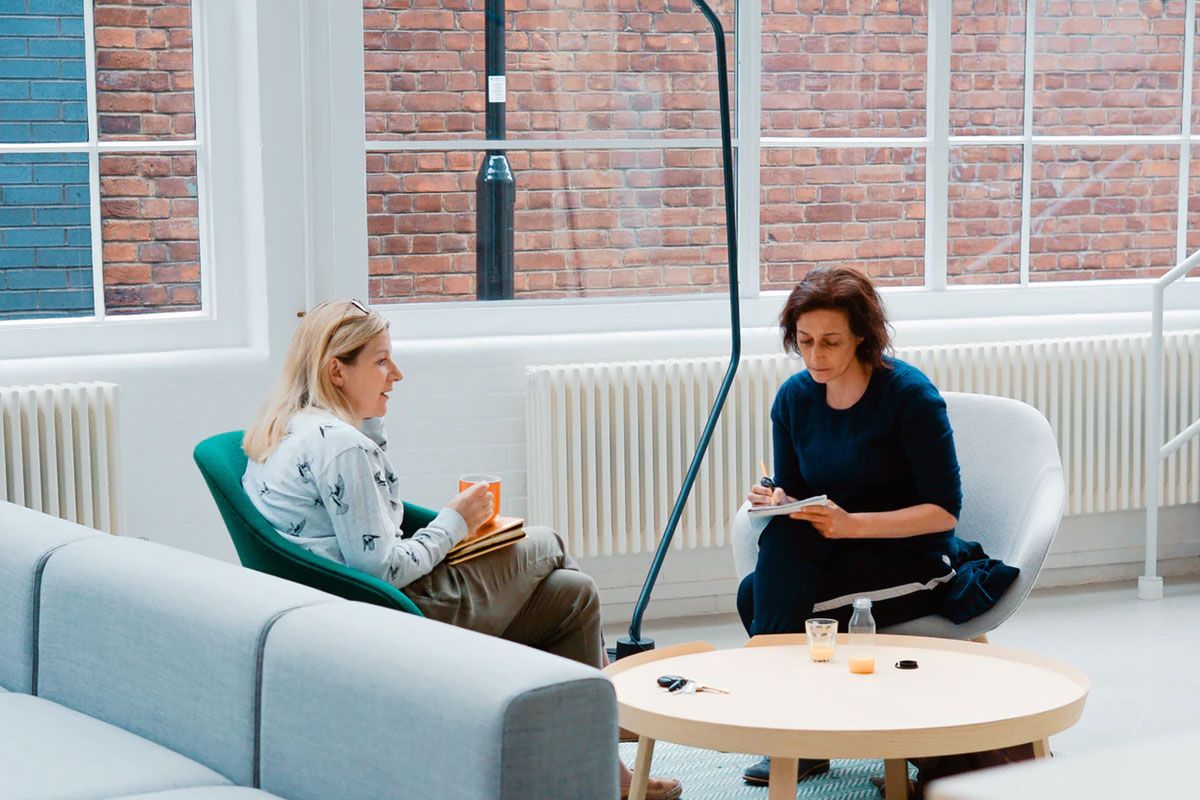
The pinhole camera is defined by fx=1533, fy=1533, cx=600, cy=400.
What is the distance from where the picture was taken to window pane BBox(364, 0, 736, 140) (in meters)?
4.31

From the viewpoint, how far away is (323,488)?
9.26ft

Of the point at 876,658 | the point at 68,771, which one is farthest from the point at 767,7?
the point at 68,771

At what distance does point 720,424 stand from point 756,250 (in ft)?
Result: 2.06

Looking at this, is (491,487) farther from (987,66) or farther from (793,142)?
(987,66)

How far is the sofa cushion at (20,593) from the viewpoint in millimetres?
2297

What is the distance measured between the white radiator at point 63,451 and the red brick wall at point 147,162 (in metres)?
0.41

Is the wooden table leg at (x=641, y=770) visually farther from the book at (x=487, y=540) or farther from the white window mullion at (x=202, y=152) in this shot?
the white window mullion at (x=202, y=152)

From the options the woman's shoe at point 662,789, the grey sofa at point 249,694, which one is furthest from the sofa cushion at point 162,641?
the woman's shoe at point 662,789

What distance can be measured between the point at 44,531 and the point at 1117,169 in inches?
157

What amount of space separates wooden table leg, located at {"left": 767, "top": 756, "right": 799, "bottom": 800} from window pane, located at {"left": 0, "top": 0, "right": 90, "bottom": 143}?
2634mm

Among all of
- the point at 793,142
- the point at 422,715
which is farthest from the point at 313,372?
the point at 793,142

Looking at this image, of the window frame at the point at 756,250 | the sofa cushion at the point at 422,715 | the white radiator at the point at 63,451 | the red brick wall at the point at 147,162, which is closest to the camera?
the sofa cushion at the point at 422,715

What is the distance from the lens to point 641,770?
2.73 m

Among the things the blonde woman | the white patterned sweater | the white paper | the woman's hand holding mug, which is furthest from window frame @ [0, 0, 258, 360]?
the woman's hand holding mug
